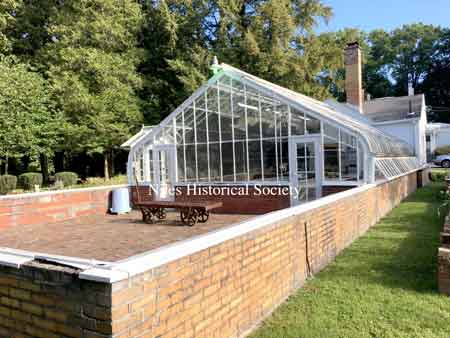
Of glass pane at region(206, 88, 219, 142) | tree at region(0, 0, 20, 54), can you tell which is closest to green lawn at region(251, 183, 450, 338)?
glass pane at region(206, 88, 219, 142)

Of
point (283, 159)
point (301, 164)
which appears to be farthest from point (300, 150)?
point (283, 159)

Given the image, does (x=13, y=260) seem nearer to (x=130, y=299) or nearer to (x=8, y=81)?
(x=130, y=299)

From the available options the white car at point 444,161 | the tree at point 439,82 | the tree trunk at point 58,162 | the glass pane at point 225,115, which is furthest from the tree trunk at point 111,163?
the tree at point 439,82

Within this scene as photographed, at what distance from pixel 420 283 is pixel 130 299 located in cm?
396

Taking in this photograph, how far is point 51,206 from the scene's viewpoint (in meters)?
10.1

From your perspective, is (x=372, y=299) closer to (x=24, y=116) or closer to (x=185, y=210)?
(x=185, y=210)

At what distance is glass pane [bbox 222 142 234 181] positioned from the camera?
1212cm

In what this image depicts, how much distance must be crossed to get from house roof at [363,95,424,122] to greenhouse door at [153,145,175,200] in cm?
1637

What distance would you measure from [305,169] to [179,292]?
8792 mm

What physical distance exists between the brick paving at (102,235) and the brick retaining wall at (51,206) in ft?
0.72

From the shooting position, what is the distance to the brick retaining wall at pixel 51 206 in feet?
29.1

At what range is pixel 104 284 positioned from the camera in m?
2.19

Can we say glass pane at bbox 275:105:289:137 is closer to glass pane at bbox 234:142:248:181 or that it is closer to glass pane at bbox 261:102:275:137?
glass pane at bbox 261:102:275:137

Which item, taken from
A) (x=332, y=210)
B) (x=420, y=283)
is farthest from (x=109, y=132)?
(x=420, y=283)
